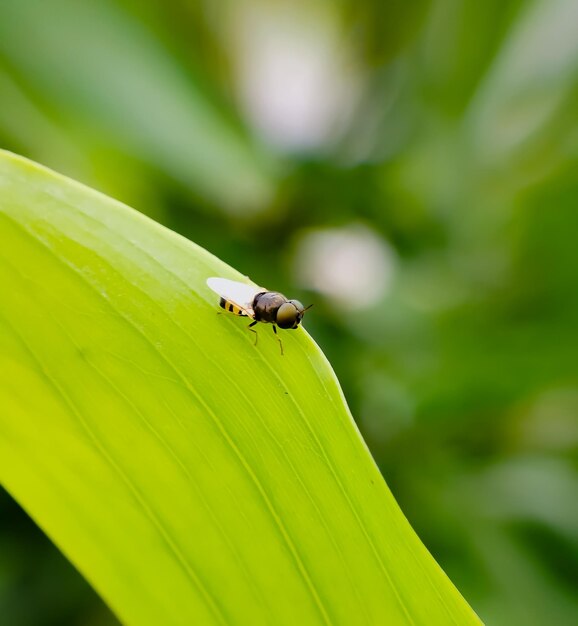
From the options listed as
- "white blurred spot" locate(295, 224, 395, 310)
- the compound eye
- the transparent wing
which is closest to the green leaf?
the transparent wing

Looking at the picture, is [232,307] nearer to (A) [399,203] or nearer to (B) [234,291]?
(B) [234,291]

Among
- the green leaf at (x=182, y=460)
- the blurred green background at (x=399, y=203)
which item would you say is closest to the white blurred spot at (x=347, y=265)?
the blurred green background at (x=399, y=203)

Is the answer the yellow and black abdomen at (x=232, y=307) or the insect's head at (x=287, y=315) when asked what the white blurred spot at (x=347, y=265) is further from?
the yellow and black abdomen at (x=232, y=307)

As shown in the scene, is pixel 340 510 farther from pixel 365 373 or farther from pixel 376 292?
pixel 376 292

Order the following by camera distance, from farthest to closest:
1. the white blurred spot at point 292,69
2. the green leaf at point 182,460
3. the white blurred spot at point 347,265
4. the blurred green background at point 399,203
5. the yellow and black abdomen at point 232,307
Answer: the white blurred spot at point 292,69 → the white blurred spot at point 347,265 → the blurred green background at point 399,203 → the yellow and black abdomen at point 232,307 → the green leaf at point 182,460

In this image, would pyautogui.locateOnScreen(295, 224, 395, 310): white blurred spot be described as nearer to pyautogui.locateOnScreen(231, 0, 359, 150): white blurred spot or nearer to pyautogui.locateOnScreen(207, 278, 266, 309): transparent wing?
pyautogui.locateOnScreen(231, 0, 359, 150): white blurred spot

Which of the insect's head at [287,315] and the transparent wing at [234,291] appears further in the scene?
the insect's head at [287,315]

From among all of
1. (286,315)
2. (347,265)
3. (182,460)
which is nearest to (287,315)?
(286,315)
